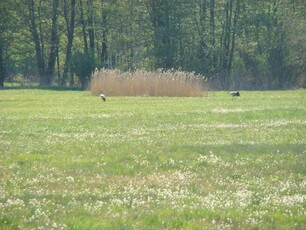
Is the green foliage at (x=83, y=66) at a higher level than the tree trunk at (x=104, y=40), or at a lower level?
lower

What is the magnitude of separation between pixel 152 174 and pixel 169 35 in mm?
53818

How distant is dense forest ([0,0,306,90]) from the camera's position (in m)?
64.1

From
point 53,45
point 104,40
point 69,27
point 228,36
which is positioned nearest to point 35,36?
point 53,45

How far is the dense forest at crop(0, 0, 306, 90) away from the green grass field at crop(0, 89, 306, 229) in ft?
135

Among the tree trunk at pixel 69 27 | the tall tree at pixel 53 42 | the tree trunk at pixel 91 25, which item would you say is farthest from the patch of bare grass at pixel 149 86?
the tall tree at pixel 53 42

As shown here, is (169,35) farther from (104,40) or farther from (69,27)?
(69,27)

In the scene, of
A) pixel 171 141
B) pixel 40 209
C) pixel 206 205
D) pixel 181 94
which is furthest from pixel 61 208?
pixel 181 94

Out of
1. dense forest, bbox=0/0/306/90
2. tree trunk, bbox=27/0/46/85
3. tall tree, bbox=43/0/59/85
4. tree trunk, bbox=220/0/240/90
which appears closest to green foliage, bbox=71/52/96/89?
dense forest, bbox=0/0/306/90

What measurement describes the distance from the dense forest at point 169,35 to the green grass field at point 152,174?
41.1 meters

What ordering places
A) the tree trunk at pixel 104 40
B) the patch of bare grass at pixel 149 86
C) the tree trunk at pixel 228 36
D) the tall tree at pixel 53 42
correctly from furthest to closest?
the tree trunk at pixel 228 36 < the tree trunk at pixel 104 40 < the tall tree at pixel 53 42 < the patch of bare grass at pixel 149 86

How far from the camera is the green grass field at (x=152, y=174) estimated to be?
8680 mm

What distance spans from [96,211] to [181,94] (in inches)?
1407

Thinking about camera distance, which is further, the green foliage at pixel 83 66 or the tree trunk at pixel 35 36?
the tree trunk at pixel 35 36

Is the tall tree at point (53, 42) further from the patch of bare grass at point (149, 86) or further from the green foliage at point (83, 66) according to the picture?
the patch of bare grass at point (149, 86)
